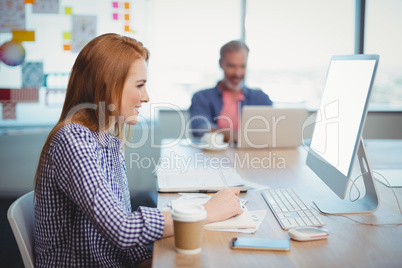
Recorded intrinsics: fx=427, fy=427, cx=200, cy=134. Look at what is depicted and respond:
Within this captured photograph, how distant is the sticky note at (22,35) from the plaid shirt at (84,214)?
259 centimetres

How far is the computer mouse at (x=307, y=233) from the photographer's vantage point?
1.00m

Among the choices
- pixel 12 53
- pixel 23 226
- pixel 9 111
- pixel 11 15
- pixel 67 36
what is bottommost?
pixel 23 226

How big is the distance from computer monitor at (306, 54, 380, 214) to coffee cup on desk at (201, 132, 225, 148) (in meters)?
0.81

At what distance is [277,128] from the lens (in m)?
2.27

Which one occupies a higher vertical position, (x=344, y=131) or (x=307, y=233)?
(x=344, y=131)

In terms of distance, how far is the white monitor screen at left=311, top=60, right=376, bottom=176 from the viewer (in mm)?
1107

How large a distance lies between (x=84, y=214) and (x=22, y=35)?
283 cm

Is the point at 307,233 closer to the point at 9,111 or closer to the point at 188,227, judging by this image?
the point at 188,227

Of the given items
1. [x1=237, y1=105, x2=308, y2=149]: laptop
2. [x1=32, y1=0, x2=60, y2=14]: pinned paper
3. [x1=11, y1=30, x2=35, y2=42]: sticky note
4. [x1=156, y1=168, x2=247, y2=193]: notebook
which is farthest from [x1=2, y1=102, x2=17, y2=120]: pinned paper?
[x1=156, y1=168, x2=247, y2=193]: notebook

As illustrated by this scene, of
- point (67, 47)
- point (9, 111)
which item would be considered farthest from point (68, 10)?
point (9, 111)

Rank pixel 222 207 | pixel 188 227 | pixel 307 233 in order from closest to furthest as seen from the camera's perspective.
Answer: pixel 188 227 → pixel 307 233 → pixel 222 207

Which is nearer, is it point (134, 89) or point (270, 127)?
point (134, 89)

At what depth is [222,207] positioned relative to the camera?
1136mm

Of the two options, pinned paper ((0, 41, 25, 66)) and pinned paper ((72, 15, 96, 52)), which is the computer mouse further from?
pinned paper ((0, 41, 25, 66))
